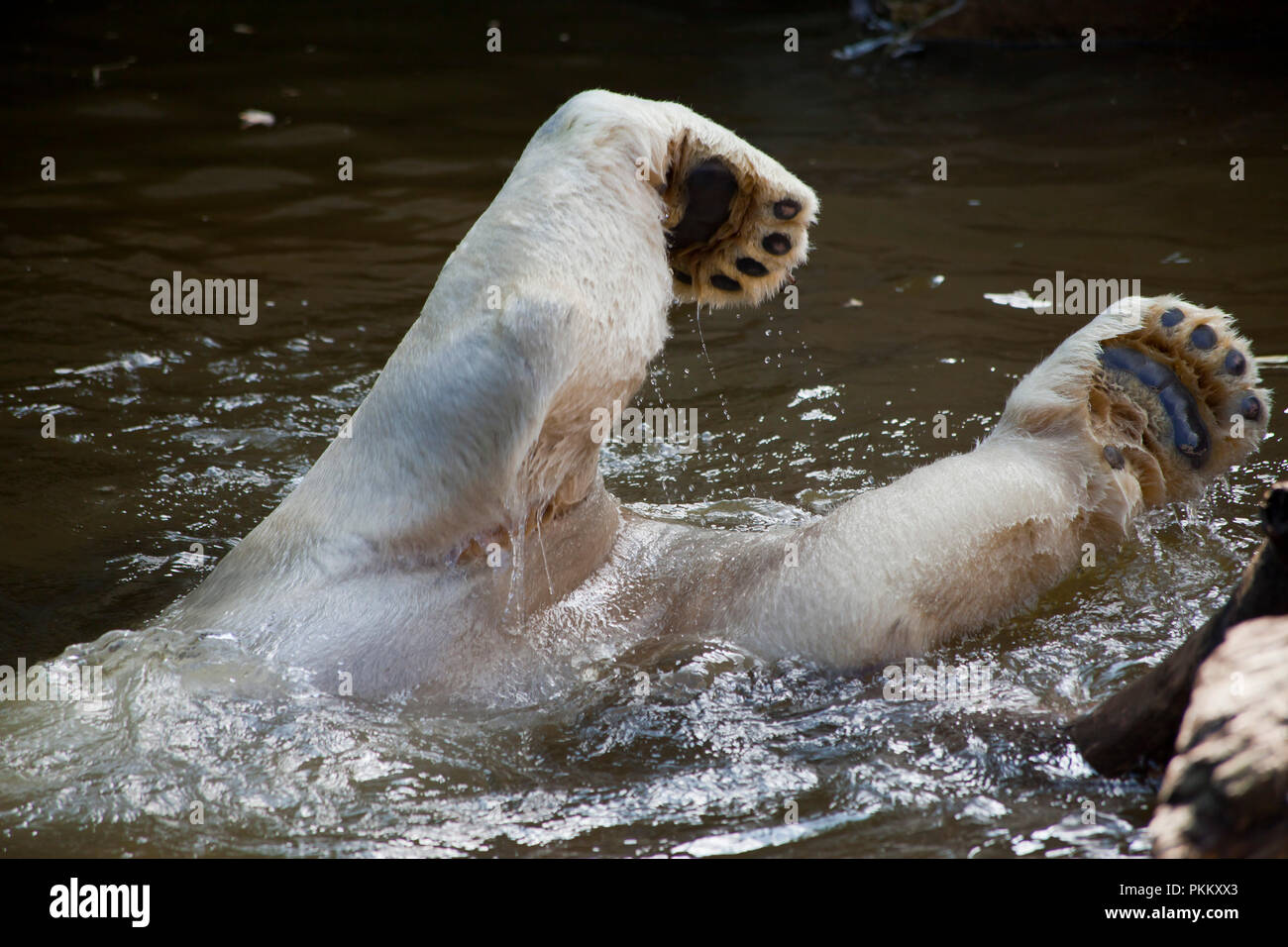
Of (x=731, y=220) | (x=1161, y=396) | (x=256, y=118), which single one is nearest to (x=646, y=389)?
(x=731, y=220)

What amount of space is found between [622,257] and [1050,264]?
3.47 m

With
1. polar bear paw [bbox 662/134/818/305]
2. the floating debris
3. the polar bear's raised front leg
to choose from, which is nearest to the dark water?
the polar bear's raised front leg

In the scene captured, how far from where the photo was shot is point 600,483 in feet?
10.3

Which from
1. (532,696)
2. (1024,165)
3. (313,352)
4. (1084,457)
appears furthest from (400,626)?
(1024,165)

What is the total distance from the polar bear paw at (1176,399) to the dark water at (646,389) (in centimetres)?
27

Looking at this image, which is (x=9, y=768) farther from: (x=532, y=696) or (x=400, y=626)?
(x=532, y=696)

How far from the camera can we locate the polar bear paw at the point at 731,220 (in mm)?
3154

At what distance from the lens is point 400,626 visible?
2.72m

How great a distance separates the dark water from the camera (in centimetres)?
235

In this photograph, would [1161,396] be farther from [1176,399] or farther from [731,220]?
[731,220]

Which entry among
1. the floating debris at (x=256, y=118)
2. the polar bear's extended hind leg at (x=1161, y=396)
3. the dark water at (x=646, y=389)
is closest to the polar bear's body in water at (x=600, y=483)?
the polar bear's extended hind leg at (x=1161, y=396)

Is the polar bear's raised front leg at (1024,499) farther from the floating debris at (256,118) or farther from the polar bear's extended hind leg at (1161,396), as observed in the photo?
the floating debris at (256,118)

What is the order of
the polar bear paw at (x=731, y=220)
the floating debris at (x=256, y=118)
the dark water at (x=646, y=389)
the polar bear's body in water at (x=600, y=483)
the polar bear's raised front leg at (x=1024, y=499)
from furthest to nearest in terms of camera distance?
the floating debris at (x=256, y=118), the polar bear paw at (x=731, y=220), the polar bear's raised front leg at (x=1024, y=499), the polar bear's body in water at (x=600, y=483), the dark water at (x=646, y=389)

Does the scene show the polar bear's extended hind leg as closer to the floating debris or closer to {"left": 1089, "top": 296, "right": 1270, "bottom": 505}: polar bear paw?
{"left": 1089, "top": 296, "right": 1270, "bottom": 505}: polar bear paw
